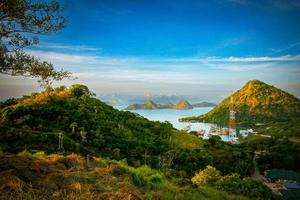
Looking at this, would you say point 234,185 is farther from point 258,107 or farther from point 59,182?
point 258,107

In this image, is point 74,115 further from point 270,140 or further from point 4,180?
point 270,140

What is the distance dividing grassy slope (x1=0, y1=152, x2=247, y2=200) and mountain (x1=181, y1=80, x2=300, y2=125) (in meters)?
152

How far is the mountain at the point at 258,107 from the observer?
15298cm

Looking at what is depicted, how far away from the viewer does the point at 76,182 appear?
647 centimetres

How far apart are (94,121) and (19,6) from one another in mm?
42820

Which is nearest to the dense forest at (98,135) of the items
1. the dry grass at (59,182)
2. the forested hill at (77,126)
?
the forested hill at (77,126)

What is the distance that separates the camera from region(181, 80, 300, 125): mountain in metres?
153

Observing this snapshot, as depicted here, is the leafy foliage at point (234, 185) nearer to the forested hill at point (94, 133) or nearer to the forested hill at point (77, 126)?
the forested hill at point (94, 133)

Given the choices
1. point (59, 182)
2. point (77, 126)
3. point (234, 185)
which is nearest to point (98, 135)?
point (77, 126)

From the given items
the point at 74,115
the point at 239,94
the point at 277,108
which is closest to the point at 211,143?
the point at 74,115

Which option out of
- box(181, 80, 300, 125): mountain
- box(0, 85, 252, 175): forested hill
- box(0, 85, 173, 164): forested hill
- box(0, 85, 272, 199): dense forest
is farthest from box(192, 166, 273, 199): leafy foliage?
box(181, 80, 300, 125): mountain

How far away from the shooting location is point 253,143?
76.8 metres

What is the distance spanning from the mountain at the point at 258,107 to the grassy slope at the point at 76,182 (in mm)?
151578

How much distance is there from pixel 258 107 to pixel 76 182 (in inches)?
6805
